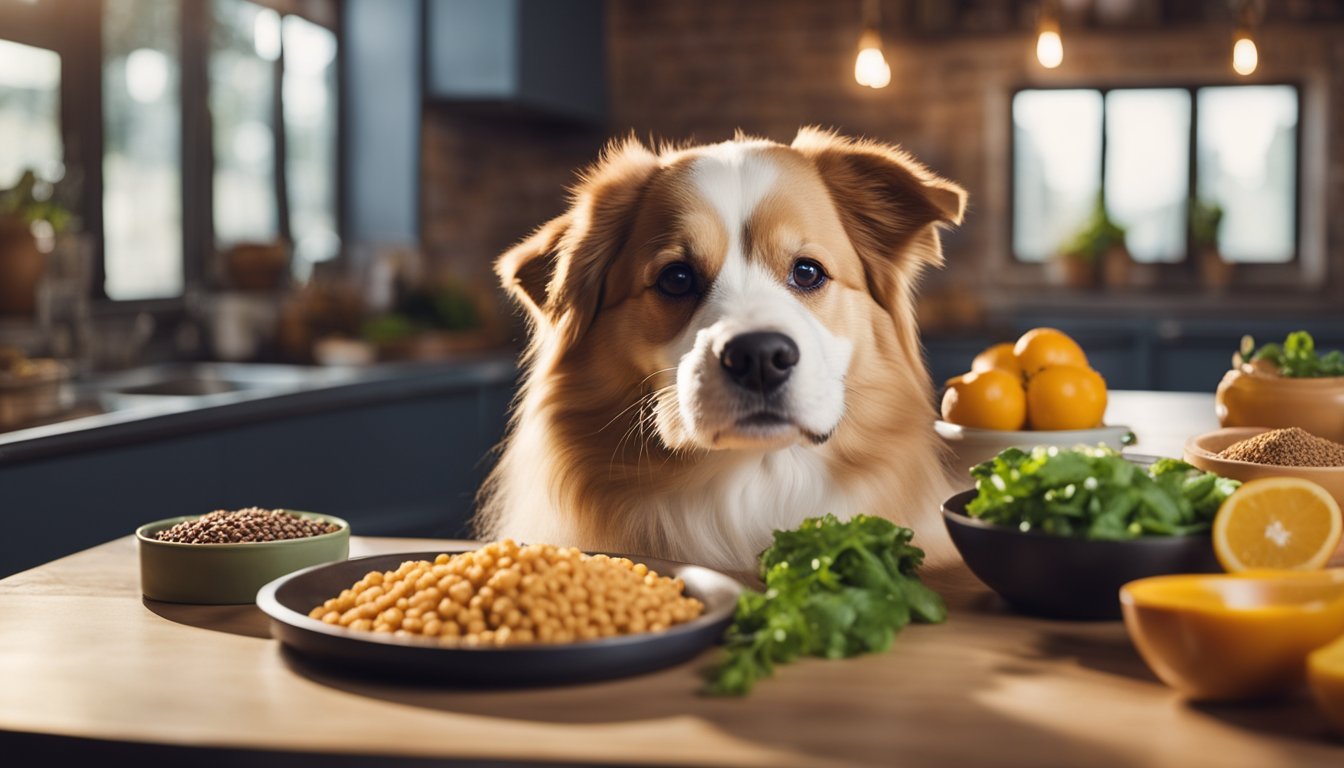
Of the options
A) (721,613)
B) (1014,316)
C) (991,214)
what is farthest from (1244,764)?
(991,214)

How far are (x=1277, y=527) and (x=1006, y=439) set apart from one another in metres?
0.58

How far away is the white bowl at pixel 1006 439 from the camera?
1662mm

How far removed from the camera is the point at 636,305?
67.7 inches

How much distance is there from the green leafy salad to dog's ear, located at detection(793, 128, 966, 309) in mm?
605

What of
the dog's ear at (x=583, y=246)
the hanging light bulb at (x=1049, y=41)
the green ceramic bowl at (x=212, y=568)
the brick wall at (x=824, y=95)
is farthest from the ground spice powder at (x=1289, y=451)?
the brick wall at (x=824, y=95)

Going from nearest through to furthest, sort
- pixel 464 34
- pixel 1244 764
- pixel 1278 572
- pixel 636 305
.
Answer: pixel 1244 764 → pixel 1278 572 → pixel 636 305 → pixel 464 34

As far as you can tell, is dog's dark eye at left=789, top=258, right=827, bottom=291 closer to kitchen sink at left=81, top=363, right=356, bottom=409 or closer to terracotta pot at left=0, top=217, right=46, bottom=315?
kitchen sink at left=81, top=363, right=356, bottom=409

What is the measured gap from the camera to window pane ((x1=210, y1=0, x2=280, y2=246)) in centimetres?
452

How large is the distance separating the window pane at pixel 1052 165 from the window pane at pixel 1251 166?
516 mm

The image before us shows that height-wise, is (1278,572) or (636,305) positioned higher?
(636,305)

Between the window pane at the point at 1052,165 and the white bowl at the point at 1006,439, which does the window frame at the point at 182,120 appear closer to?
the white bowl at the point at 1006,439

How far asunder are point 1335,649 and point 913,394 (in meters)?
0.89

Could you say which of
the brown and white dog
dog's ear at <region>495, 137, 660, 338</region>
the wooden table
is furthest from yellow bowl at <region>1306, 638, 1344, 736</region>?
dog's ear at <region>495, 137, 660, 338</region>

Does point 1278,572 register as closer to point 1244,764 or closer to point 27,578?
point 1244,764
